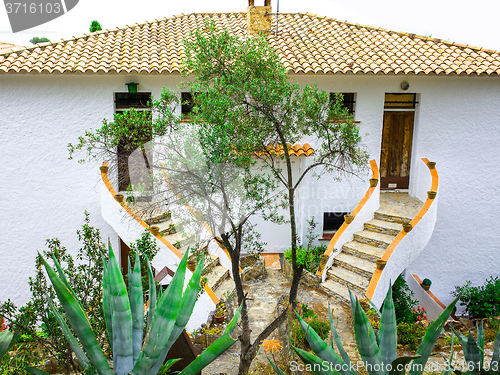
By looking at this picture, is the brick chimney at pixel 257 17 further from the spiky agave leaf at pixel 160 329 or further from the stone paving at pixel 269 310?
the spiky agave leaf at pixel 160 329

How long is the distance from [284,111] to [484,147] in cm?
704

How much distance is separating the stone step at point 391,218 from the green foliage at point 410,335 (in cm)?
284

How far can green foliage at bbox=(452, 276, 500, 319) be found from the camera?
9.24m

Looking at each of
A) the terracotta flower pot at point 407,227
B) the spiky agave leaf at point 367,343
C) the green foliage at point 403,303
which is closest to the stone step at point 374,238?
the terracotta flower pot at point 407,227

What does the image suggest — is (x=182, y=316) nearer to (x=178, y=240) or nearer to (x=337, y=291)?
(x=178, y=240)

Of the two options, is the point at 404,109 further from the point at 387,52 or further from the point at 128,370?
the point at 128,370

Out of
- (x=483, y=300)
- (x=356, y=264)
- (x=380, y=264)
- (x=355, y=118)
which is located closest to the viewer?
(x=380, y=264)

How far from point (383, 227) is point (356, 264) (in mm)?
1243

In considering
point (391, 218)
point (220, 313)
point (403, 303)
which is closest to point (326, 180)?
point (391, 218)

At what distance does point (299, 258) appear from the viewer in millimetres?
8805

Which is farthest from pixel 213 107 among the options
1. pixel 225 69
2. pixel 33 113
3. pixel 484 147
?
pixel 484 147

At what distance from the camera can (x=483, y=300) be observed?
9.51 meters

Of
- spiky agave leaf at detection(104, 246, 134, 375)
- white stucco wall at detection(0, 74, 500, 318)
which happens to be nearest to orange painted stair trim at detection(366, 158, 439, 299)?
white stucco wall at detection(0, 74, 500, 318)

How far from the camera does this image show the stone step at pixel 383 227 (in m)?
8.80
